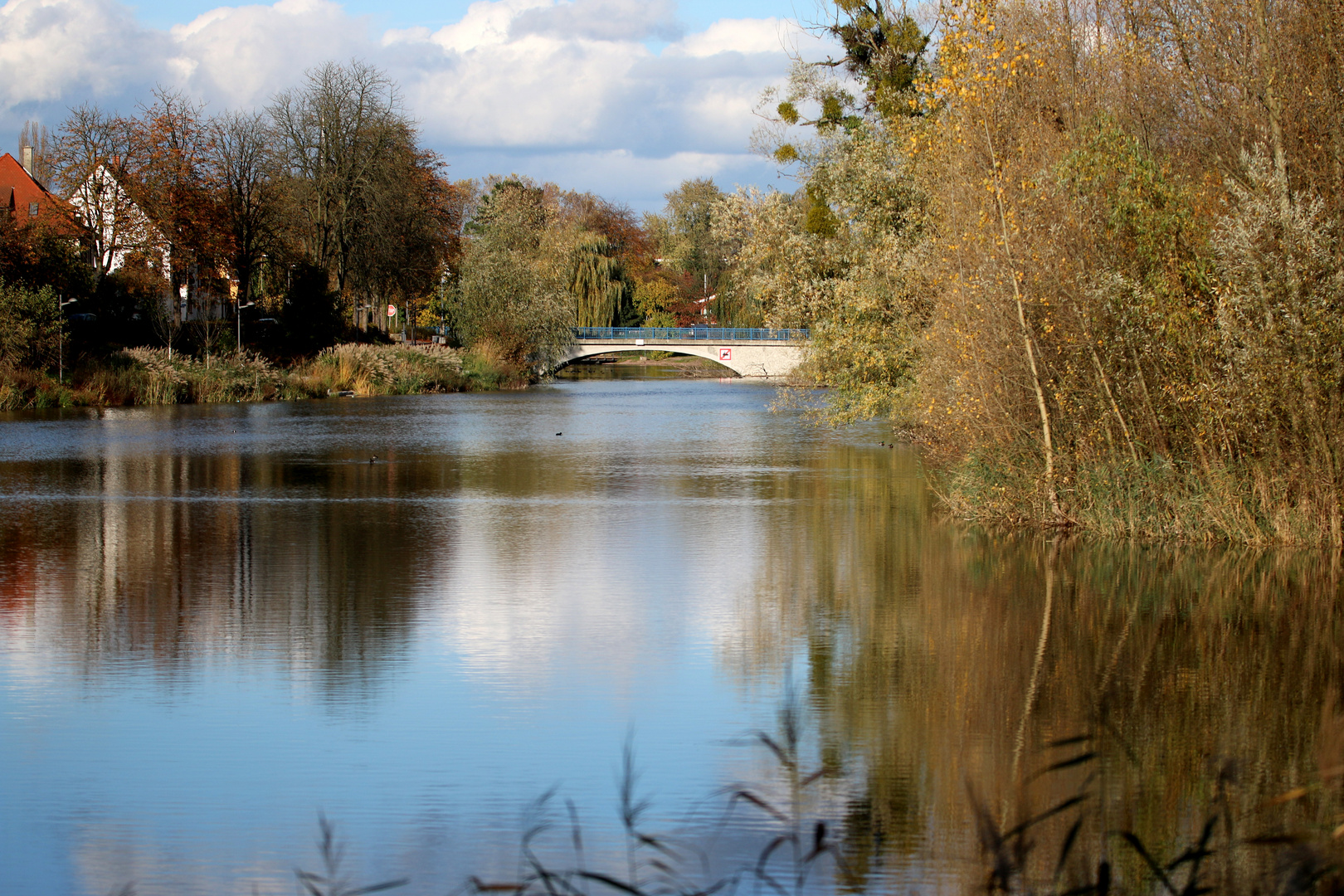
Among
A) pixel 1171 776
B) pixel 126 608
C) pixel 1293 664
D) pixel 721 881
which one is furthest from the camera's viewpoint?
pixel 126 608

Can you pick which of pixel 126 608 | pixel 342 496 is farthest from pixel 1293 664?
pixel 342 496

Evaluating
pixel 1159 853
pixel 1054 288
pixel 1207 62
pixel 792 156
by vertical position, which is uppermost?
pixel 792 156

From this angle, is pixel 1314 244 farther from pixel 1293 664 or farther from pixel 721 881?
pixel 721 881

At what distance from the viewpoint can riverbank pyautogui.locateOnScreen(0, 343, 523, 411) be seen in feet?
145

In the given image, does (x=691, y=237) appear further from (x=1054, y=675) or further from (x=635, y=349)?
(x=1054, y=675)

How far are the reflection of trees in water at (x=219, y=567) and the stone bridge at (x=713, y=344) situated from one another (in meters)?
61.7

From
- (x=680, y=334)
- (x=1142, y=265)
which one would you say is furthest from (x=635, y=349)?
(x=1142, y=265)

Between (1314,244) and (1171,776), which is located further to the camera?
(1314,244)

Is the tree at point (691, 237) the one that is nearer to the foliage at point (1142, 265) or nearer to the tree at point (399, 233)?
the tree at point (399, 233)

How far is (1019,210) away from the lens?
579 inches

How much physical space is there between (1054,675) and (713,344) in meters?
77.1

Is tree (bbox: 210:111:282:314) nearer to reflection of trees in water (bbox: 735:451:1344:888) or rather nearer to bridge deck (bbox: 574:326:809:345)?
bridge deck (bbox: 574:326:809:345)

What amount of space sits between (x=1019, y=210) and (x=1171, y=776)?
8756 millimetres

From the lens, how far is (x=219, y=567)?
1383 centimetres
